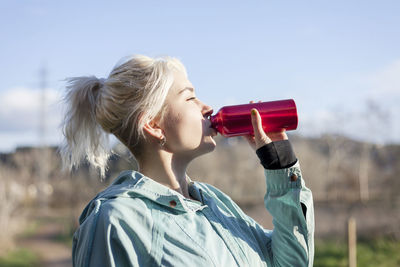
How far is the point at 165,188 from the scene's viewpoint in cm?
187

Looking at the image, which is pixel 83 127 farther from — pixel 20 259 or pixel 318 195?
pixel 318 195

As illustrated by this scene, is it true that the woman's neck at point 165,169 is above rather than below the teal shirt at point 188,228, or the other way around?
above

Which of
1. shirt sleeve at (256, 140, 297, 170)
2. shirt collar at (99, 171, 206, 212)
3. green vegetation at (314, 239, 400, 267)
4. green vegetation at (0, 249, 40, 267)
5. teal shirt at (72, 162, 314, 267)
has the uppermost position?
shirt sleeve at (256, 140, 297, 170)

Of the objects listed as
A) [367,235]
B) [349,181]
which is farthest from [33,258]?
[349,181]

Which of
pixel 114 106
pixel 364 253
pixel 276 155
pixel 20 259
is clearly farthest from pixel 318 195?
pixel 114 106

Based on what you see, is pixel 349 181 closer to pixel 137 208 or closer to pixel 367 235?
pixel 367 235

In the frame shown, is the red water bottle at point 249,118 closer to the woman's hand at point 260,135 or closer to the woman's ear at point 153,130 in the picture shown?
the woman's hand at point 260,135

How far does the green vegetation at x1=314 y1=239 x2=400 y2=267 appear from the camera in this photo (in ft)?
48.3

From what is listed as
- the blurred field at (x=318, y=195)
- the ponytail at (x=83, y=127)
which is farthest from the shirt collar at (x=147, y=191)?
the blurred field at (x=318, y=195)

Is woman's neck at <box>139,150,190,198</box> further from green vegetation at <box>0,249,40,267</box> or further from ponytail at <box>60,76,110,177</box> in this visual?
green vegetation at <box>0,249,40,267</box>

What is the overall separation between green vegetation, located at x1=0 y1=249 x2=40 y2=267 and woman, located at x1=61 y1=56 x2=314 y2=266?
15.2m

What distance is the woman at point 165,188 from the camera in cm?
166

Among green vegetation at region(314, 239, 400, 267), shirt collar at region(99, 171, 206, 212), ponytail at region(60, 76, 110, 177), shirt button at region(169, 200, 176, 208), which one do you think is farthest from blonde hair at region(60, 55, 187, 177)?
green vegetation at region(314, 239, 400, 267)

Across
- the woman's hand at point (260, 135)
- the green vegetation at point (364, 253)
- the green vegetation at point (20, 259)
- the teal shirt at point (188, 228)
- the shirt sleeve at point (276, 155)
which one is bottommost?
the green vegetation at point (20, 259)
